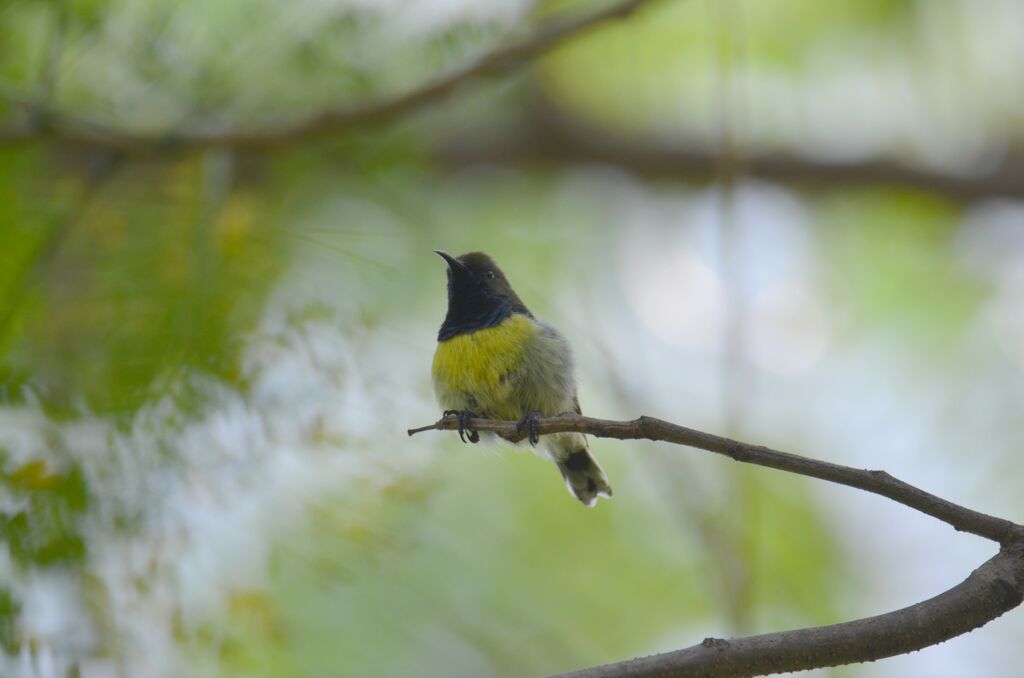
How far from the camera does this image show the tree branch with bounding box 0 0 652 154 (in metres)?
4.75

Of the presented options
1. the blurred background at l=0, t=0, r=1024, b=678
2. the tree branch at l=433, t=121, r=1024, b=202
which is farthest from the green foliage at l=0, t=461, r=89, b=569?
the tree branch at l=433, t=121, r=1024, b=202

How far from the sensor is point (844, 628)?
7.15ft

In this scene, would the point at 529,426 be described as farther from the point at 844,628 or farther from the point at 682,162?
the point at 682,162

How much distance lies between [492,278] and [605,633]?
8.57ft

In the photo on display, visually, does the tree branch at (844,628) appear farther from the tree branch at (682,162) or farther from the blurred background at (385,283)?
the tree branch at (682,162)

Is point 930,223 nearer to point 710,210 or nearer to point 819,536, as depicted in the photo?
point 710,210

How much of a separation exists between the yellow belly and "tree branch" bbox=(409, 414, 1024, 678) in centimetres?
203

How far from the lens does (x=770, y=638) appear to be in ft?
7.14

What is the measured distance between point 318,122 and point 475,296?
4.04 ft

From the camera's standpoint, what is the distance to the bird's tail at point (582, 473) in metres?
4.49

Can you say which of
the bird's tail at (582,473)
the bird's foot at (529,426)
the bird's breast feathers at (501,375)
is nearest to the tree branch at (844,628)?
the bird's foot at (529,426)

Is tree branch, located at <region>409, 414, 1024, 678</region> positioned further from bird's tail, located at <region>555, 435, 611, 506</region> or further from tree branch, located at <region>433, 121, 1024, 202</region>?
tree branch, located at <region>433, 121, 1024, 202</region>

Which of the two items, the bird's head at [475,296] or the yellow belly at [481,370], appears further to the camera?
the bird's head at [475,296]

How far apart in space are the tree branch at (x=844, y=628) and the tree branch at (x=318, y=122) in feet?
9.41
